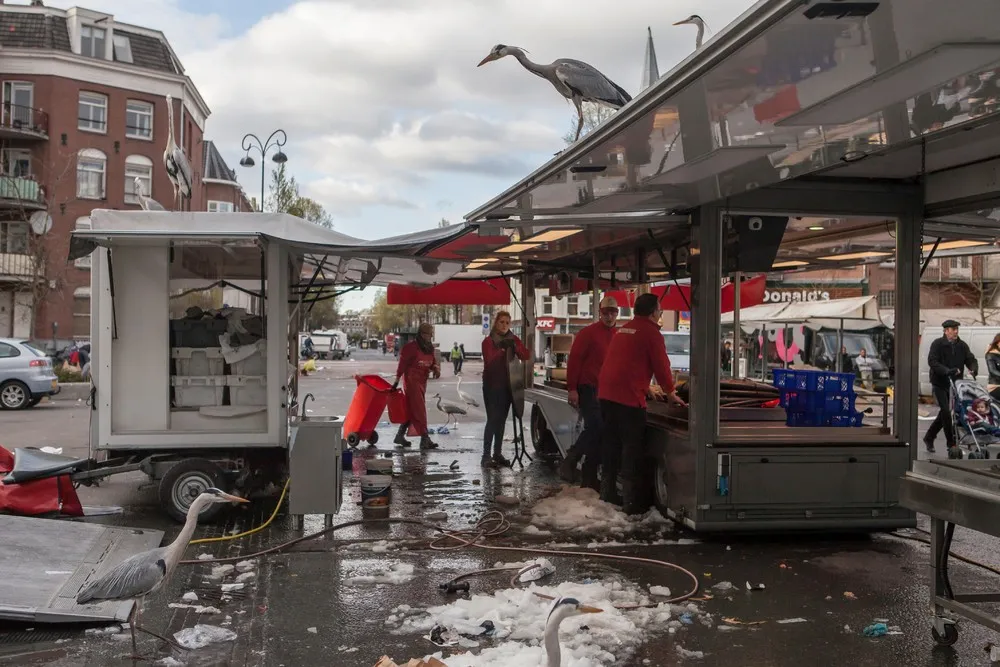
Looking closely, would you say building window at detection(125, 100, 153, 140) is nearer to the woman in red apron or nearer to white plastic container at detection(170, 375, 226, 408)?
the woman in red apron

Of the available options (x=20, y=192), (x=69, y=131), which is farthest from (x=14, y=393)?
(x=69, y=131)

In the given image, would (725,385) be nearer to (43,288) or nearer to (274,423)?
(274,423)

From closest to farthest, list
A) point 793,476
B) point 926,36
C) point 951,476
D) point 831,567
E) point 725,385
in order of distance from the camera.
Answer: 1. point 926,36
2. point 951,476
3. point 831,567
4. point 793,476
5. point 725,385

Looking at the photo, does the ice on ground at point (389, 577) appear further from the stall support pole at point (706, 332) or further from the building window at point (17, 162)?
the building window at point (17, 162)

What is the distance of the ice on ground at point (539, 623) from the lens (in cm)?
453

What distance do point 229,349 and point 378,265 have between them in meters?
2.31

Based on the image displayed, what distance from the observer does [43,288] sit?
1204 inches

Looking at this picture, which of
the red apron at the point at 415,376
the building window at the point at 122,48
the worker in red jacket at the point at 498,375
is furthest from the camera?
the building window at the point at 122,48

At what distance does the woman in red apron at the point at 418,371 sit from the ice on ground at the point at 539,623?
6.85 meters

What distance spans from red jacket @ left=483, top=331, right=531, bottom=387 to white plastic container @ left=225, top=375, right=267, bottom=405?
3.45 meters

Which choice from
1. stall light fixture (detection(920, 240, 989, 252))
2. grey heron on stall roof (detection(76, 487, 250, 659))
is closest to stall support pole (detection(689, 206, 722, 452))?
stall light fixture (detection(920, 240, 989, 252))

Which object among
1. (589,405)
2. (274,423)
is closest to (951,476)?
(589,405)

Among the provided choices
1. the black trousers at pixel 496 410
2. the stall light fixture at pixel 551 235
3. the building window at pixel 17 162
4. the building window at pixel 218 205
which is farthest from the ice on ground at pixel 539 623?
the building window at pixel 218 205

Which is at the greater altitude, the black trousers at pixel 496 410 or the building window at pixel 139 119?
the building window at pixel 139 119
